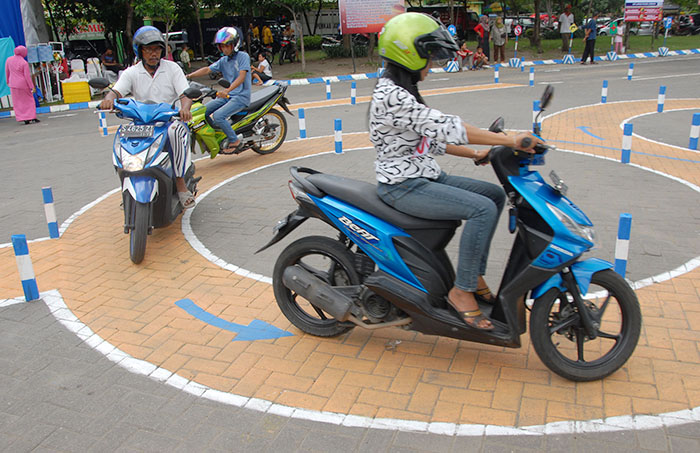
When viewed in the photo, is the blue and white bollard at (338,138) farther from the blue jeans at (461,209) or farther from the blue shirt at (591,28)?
the blue shirt at (591,28)

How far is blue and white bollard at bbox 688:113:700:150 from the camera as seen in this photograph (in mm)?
9328

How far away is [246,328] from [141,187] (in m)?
2.05

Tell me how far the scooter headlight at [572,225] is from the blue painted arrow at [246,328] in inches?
82.7

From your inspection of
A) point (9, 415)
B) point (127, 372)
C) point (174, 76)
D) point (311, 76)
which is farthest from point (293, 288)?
point (311, 76)

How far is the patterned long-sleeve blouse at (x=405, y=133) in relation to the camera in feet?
11.3

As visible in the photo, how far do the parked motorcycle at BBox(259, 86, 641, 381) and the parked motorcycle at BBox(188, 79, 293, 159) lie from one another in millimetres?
4927

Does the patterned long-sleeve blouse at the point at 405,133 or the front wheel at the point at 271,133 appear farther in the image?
the front wheel at the point at 271,133

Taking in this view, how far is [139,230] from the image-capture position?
18.6 feet

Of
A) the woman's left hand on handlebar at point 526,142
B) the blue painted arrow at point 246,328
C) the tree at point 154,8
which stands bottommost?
the blue painted arrow at point 246,328

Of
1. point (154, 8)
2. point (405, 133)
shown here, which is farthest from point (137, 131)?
point (154, 8)

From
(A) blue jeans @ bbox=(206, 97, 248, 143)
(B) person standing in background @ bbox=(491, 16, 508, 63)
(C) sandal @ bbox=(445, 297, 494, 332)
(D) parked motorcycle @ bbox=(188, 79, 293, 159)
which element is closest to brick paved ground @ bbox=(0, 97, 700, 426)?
(C) sandal @ bbox=(445, 297, 494, 332)

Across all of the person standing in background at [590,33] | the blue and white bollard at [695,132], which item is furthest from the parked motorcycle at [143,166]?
the person standing in background at [590,33]

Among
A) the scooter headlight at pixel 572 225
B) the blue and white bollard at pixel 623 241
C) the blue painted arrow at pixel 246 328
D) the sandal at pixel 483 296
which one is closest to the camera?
the scooter headlight at pixel 572 225

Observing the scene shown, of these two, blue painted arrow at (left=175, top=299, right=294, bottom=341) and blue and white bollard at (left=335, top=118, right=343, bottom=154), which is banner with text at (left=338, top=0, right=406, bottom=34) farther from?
blue painted arrow at (left=175, top=299, right=294, bottom=341)
